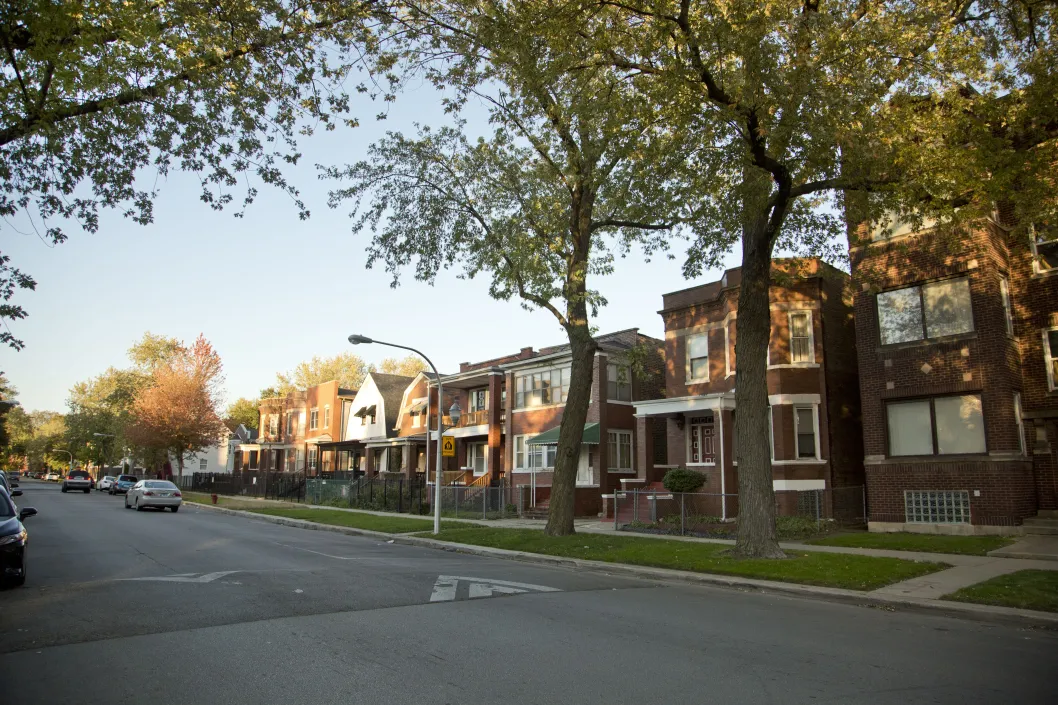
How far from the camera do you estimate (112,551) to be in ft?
50.6

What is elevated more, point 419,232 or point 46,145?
point 419,232

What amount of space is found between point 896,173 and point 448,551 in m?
13.9

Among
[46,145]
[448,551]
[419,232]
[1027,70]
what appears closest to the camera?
[46,145]

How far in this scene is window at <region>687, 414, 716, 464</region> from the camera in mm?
26281

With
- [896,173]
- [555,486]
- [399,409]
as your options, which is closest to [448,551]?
[555,486]

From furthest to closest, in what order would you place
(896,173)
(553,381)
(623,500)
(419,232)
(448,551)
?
1. (553,381)
2. (623,500)
3. (419,232)
4. (448,551)
5. (896,173)

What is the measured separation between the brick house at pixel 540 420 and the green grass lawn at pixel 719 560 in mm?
9450

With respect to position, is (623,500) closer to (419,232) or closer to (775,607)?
(419,232)

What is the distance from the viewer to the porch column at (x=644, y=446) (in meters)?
27.8

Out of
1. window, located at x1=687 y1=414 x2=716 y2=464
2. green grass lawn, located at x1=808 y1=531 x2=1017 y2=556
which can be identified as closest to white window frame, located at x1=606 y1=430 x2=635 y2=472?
window, located at x1=687 y1=414 x2=716 y2=464

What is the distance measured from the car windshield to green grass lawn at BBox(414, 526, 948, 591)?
10.7m

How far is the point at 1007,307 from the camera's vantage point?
19.8 meters

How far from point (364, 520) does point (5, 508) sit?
16.8 m

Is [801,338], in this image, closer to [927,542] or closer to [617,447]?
[927,542]
